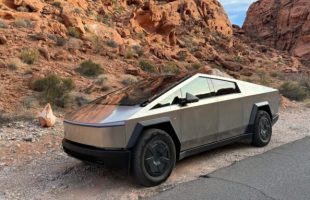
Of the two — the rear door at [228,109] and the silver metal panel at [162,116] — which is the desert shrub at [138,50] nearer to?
the rear door at [228,109]

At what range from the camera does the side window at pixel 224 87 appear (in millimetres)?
7057

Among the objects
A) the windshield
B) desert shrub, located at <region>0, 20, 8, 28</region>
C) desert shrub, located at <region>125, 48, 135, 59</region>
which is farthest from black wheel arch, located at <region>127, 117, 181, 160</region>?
desert shrub, located at <region>0, 20, 8, 28</region>

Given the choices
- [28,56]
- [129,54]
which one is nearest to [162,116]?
[28,56]

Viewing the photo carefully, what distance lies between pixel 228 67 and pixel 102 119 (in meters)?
22.8

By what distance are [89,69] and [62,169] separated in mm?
9893

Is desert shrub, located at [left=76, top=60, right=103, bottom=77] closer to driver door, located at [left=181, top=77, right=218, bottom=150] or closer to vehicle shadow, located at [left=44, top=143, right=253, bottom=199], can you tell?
vehicle shadow, located at [left=44, top=143, right=253, bottom=199]

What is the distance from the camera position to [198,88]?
6.73 metres

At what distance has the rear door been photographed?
6.97m

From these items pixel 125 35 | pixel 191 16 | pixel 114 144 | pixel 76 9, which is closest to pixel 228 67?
pixel 125 35

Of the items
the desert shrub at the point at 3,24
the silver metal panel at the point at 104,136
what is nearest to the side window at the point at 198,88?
the silver metal panel at the point at 104,136

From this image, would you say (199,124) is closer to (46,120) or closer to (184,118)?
(184,118)

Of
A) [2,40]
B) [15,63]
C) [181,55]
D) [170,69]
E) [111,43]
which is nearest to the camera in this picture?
[15,63]

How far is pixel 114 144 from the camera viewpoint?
552cm

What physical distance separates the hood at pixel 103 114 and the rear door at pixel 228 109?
1.76 metres
